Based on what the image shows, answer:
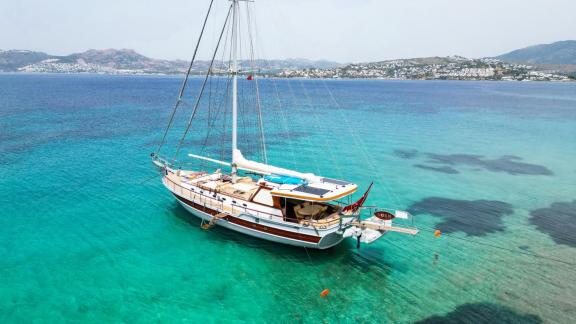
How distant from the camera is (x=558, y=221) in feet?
87.0

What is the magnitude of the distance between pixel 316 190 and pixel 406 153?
92.2 ft

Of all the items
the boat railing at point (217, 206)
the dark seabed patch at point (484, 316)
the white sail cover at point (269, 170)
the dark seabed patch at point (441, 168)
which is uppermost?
the white sail cover at point (269, 170)

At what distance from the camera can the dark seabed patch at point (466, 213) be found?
25.5m

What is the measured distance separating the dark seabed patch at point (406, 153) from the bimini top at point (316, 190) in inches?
952

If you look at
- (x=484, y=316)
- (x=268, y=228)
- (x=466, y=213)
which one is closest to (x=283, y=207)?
(x=268, y=228)

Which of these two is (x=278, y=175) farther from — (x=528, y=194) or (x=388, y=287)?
(x=528, y=194)

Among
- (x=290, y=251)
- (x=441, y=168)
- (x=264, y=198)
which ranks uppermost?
(x=264, y=198)

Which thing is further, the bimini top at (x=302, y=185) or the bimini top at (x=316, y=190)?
the bimini top at (x=302, y=185)

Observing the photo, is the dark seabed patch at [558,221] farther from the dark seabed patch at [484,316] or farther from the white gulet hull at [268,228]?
the white gulet hull at [268,228]

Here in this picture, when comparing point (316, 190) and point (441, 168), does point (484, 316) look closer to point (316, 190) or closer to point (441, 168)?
point (316, 190)

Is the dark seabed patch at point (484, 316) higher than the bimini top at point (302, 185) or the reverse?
the reverse

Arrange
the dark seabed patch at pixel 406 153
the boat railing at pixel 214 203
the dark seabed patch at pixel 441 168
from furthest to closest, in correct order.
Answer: the dark seabed patch at pixel 406 153, the dark seabed patch at pixel 441 168, the boat railing at pixel 214 203

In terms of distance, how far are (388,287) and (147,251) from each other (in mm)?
14417

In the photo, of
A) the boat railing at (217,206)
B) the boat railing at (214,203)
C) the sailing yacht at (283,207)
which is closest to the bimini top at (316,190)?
the sailing yacht at (283,207)
